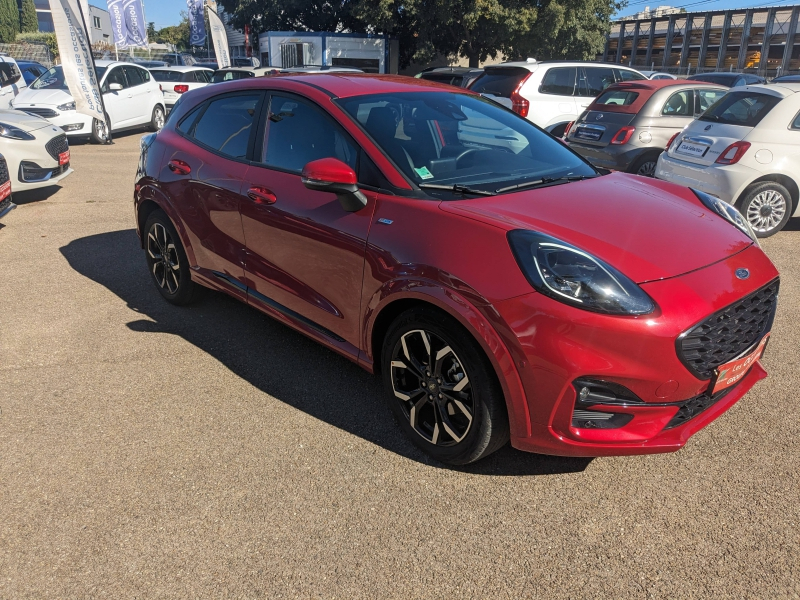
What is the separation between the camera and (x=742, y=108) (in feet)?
23.6

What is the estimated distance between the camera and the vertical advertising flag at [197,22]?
137 ft

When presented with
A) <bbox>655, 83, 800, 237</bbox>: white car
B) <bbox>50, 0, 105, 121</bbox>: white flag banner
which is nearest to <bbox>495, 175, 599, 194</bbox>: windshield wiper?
<bbox>655, 83, 800, 237</bbox>: white car

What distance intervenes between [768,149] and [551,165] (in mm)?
4333

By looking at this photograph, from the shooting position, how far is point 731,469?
304 centimetres

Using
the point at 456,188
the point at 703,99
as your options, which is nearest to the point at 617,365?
the point at 456,188

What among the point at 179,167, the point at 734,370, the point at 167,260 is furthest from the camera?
the point at 167,260

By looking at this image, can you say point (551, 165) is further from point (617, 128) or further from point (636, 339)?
point (617, 128)

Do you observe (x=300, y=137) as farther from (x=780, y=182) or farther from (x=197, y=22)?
(x=197, y=22)

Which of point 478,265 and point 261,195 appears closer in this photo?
point 478,265

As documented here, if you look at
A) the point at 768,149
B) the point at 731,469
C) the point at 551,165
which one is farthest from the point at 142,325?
the point at 768,149

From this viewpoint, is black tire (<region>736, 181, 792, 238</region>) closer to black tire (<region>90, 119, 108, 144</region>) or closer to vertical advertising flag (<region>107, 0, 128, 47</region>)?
black tire (<region>90, 119, 108, 144</region>)

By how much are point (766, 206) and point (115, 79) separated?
14.1 metres

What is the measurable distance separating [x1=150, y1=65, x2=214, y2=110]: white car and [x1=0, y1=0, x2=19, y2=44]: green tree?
55586 mm

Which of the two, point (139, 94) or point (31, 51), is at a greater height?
point (31, 51)
